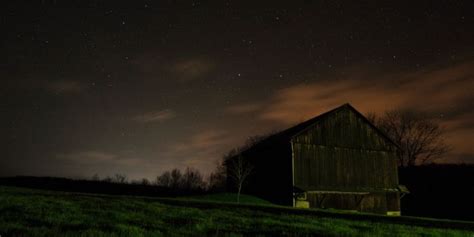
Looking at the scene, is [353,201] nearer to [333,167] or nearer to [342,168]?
[342,168]

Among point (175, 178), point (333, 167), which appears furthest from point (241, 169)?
point (175, 178)

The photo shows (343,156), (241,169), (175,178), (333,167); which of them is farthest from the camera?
(175,178)

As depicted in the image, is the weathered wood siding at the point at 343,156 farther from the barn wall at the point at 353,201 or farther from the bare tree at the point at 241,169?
the bare tree at the point at 241,169

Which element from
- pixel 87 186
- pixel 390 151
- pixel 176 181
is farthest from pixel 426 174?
pixel 176 181

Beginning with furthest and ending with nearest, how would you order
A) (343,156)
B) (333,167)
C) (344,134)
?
(344,134) → (343,156) → (333,167)

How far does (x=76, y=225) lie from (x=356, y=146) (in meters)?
34.2

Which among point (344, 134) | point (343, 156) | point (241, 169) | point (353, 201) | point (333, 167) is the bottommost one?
point (353, 201)

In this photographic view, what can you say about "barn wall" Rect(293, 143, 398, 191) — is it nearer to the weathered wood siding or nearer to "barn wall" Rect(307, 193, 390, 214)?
the weathered wood siding

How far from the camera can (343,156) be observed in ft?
130

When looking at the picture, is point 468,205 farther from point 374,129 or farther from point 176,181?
point 176,181

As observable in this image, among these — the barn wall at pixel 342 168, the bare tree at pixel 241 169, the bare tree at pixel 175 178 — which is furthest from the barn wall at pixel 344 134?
the bare tree at pixel 175 178

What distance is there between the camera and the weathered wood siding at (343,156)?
37.9 meters

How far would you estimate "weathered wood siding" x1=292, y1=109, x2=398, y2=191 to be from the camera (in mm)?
37875

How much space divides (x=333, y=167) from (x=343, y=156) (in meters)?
1.68
